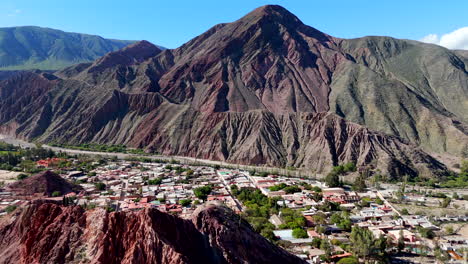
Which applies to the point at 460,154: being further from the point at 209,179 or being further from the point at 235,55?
the point at 235,55

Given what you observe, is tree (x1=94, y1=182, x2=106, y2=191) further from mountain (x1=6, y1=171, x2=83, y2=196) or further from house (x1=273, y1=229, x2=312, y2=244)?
house (x1=273, y1=229, x2=312, y2=244)

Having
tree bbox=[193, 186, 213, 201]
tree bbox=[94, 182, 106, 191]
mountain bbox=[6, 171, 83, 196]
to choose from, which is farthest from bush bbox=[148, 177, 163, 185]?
mountain bbox=[6, 171, 83, 196]

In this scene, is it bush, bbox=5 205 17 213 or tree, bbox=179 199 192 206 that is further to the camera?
tree, bbox=179 199 192 206

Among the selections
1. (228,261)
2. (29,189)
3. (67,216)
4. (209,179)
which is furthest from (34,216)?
(209,179)

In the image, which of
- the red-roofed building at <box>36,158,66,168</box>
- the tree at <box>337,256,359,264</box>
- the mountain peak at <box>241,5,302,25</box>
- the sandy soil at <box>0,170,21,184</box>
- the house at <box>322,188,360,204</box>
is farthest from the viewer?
the mountain peak at <box>241,5,302,25</box>

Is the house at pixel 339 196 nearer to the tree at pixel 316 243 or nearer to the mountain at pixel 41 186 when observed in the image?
the tree at pixel 316 243
